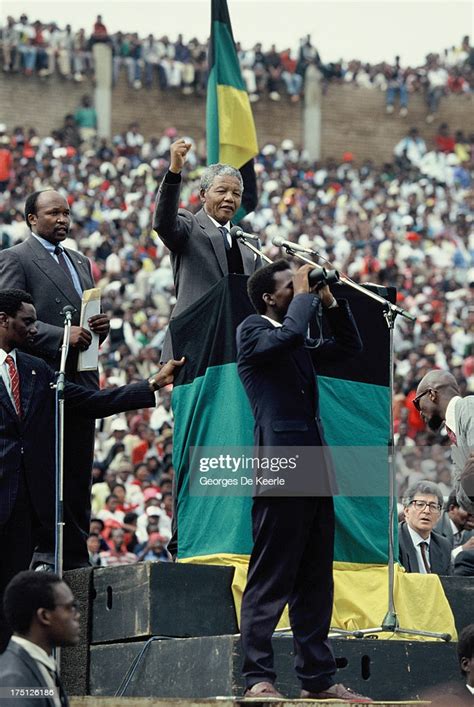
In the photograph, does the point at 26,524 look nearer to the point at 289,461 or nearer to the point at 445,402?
the point at 289,461

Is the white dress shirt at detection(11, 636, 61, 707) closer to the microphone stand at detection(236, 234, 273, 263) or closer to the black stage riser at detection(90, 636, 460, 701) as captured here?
the black stage riser at detection(90, 636, 460, 701)

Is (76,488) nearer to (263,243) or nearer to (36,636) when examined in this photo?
(36,636)

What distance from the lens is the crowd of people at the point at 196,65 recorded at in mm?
34125

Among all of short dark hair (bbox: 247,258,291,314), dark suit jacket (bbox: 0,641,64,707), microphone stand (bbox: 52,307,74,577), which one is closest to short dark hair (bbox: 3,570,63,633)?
dark suit jacket (bbox: 0,641,64,707)

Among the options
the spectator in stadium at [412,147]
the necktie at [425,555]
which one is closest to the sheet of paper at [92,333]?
the necktie at [425,555]

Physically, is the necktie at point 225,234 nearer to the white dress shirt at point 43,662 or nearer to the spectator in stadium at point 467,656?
the spectator in stadium at point 467,656

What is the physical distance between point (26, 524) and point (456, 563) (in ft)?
7.27

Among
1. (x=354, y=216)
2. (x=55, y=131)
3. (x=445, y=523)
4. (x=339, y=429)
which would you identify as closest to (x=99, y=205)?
(x=354, y=216)

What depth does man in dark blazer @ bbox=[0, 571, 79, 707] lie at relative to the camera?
4738 millimetres

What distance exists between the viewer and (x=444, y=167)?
112 ft

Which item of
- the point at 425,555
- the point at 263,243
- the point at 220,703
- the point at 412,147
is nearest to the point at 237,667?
the point at 220,703

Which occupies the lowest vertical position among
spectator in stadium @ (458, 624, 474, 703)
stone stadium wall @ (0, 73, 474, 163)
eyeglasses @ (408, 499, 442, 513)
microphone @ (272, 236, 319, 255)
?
spectator in stadium @ (458, 624, 474, 703)

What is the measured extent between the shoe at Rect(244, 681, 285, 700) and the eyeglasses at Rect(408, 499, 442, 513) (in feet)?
9.22

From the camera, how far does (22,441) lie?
22.2ft
